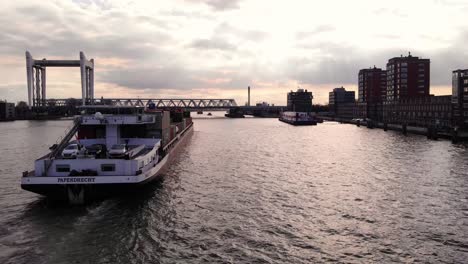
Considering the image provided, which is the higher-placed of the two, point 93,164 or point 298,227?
point 93,164

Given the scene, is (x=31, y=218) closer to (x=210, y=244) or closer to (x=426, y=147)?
(x=210, y=244)

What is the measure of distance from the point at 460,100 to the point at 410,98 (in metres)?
43.2

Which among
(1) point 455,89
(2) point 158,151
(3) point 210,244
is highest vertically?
(1) point 455,89

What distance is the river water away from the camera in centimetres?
1717

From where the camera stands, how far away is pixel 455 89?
89.8 m

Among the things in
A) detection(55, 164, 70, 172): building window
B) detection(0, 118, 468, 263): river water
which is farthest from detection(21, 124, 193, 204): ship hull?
detection(55, 164, 70, 172): building window

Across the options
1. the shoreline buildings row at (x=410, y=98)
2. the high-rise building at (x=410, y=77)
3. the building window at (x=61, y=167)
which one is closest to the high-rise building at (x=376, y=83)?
the shoreline buildings row at (x=410, y=98)

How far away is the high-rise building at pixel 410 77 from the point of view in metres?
148

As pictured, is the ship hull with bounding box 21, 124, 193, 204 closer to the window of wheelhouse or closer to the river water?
the river water

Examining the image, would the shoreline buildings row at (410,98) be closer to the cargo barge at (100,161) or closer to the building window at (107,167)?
the cargo barge at (100,161)

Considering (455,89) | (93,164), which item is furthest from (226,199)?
(455,89)

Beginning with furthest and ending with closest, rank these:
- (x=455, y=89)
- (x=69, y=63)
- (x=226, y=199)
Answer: (x=69, y=63), (x=455, y=89), (x=226, y=199)

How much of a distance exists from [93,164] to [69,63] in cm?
18858

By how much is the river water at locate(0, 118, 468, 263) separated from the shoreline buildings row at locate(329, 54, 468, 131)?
5029cm
